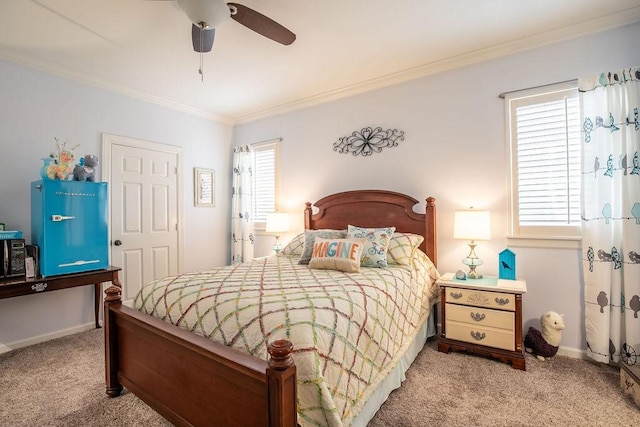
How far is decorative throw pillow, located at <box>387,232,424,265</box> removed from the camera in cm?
276

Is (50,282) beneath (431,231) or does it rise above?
beneath

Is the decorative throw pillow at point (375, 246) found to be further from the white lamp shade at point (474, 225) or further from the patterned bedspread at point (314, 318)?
the white lamp shade at point (474, 225)

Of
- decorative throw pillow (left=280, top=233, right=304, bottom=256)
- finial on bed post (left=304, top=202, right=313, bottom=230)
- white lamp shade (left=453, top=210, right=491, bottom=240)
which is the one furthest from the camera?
finial on bed post (left=304, top=202, right=313, bottom=230)

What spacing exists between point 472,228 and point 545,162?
0.84 m

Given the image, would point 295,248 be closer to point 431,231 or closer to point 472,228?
point 431,231

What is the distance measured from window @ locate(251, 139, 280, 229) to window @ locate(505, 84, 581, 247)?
9.25 ft

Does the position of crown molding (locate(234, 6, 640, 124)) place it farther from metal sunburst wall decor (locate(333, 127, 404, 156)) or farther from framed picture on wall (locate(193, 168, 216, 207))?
framed picture on wall (locate(193, 168, 216, 207))

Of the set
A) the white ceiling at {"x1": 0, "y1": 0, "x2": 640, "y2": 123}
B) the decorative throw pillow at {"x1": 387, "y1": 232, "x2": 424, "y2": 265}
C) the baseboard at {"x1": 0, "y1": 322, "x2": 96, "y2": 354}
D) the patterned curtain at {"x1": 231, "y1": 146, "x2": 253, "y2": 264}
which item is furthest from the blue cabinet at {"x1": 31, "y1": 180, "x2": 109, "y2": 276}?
the decorative throw pillow at {"x1": 387, "y1": 232, "x2": 424, "y2": 265}

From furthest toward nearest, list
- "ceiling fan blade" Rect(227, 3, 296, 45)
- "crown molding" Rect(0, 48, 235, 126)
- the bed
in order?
1. "crown molding" Rect(0, 48, 235, 126)
2. "ceiling fan blade" Rect(227, 3, 296, 45)
3. the bed

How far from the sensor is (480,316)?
8.14 ft

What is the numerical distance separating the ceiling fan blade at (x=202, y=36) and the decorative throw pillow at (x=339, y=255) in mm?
1765

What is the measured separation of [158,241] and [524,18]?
4.30m

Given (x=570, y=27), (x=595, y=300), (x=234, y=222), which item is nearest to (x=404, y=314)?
(x=595, y=300)

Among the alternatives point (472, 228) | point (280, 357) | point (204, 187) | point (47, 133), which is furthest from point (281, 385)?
point (204, 187)
